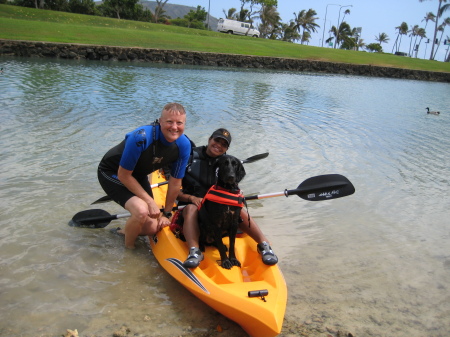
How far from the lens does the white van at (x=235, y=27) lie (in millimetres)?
52312

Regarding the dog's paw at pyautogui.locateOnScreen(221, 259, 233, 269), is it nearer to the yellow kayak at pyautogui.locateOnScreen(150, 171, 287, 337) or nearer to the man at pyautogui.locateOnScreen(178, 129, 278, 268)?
the yellow kayak at pyautogui.locateOnScreen(150, 171, 287, 337)

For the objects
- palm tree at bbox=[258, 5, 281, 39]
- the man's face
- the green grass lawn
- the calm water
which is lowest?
the calm water

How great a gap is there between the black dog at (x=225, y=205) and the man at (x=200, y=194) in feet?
0.64

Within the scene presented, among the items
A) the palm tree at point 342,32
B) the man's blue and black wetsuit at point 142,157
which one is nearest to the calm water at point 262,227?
the man's blue and black wetsuit at point 142,157

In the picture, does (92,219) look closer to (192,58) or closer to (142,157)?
(142,157)

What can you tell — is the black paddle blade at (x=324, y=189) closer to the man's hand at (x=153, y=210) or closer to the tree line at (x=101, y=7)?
the man's hand at (x=153, y=210)

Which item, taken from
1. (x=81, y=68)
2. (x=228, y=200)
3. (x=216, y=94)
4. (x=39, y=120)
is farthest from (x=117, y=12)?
(x=228, y=200)

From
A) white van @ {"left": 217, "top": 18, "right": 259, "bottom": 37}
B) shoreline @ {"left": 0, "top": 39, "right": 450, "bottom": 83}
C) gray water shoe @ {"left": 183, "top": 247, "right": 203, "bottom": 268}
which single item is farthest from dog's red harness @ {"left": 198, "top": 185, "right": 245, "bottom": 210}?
white van @ {"left": 217, "top": 18, "right": 259, "bottom": 37}

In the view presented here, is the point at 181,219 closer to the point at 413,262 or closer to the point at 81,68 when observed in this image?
the point at 413,262

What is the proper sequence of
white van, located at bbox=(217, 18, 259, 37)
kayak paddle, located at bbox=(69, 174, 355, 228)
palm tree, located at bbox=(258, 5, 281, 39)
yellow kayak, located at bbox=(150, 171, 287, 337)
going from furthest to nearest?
palm tree, located at bbox=(258, 5, 281, 39) < white van, located at bbox=(217, 18, 259, 37) < kayak paddle, located at bbox=(69, 174, 355, 228) < yellow kayak, located at bbox=(150, 171, 287, 337)

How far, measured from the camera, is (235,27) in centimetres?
5328

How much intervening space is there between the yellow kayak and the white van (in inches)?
2039

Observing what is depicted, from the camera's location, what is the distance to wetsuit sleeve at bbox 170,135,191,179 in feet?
12.5

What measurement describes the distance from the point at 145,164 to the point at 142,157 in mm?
109
